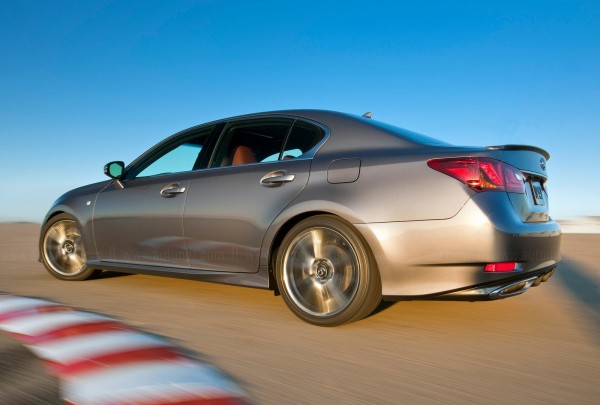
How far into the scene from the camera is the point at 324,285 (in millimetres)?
3295

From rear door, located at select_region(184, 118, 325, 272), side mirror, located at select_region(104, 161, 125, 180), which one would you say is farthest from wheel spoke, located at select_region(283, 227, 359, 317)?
side mirror, located at select_region(104, 161, 125, 180)

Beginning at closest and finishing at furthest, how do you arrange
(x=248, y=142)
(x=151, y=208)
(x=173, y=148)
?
(x=248, y=142) → (x=151, y=208) → (x=173, y=148)

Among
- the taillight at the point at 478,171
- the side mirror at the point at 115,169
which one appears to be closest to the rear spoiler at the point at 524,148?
the taillight at the point at 478,171

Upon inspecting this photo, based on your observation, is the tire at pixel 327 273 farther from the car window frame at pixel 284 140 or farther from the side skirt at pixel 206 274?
the car window frame at pixel 284 140

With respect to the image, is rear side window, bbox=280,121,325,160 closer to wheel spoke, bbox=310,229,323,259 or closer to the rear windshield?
the rear windshield

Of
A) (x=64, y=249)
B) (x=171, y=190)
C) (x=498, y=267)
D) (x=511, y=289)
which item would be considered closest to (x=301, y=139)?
(x=171, y=190)

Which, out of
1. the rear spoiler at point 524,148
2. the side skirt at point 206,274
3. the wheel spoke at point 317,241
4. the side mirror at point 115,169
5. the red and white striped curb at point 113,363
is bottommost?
the red and white striped curb at point 113,363

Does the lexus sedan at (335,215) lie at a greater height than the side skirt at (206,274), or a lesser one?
greater

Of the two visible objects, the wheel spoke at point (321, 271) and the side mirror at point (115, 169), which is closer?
the wheel spoke at point (321, 271)

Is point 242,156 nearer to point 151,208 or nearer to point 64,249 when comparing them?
point 151,208

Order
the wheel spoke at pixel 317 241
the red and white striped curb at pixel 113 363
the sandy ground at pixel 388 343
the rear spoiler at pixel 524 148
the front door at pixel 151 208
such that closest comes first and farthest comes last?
the red and white striped curb at pixel 113 363, the sandy ground at pixel 388 343, the rear spoiler at pixel 524 148, the wheel spoke at pixel 317 241, the front door at pixel 151 208

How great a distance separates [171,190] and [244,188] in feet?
2.71

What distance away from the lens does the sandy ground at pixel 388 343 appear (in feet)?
6.96

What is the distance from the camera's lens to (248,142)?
413cm
